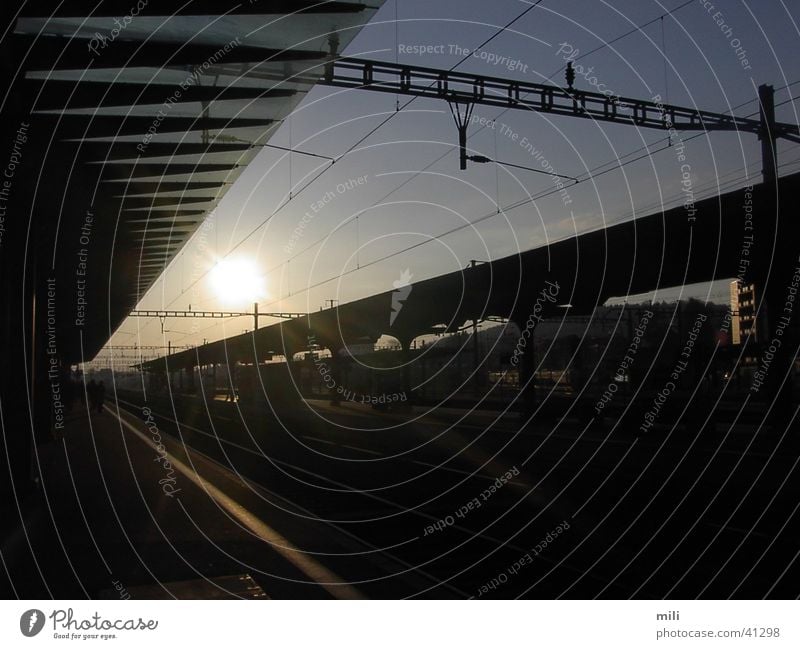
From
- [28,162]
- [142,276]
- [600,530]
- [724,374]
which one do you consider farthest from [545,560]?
[724,374]

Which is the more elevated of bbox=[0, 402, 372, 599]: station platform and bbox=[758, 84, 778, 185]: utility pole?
bbox=[758, 84, 778, 185]: utility pole

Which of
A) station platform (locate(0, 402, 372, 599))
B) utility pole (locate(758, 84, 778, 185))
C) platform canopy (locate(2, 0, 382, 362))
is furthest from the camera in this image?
utility pole (locate(758, 84, 778, 185))

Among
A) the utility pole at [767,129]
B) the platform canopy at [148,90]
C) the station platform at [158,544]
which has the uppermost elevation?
the utility pole at [767,129]

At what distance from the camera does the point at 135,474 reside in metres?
12.9

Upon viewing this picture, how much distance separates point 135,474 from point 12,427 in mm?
4656

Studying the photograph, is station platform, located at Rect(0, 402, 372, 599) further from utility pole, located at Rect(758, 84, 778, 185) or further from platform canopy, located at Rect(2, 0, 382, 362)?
utility pole, located at Rect(758, 84, 778, 185)

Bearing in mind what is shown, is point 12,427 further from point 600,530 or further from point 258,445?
point 258,445
